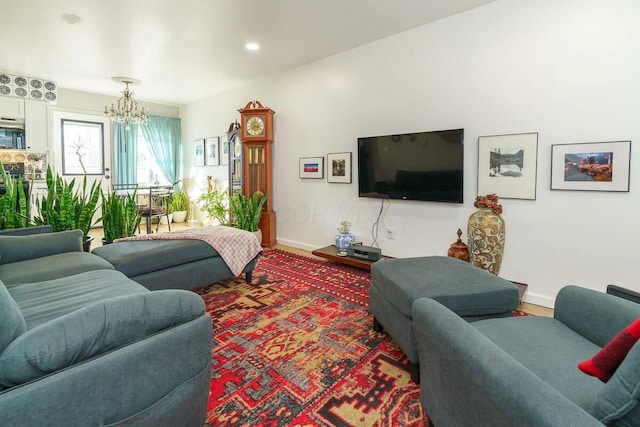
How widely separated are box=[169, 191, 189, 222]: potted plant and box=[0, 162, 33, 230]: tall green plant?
374 centimetres

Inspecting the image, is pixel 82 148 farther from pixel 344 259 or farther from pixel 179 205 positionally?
pixel 344 259

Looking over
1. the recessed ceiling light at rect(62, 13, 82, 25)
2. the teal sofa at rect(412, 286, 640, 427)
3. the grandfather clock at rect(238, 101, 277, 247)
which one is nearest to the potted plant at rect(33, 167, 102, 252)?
the recessed ceiling light at rect(62, 13, 82, 25)

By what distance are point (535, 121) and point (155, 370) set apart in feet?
10.4

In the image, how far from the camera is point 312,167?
455cm

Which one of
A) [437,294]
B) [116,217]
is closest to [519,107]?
[437,294]

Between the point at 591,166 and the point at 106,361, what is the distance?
128 inches

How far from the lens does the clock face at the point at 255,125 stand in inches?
193

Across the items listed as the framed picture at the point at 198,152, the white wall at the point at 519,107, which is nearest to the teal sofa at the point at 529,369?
the white wall at the point at 519,107

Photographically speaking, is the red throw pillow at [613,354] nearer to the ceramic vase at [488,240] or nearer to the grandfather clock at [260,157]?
the ceramic vase at [488,240]

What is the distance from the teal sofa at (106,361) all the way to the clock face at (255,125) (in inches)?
148

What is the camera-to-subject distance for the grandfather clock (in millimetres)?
4898

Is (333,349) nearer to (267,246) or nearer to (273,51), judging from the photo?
(267,246)

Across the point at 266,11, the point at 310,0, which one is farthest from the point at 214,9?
the point at 310,0

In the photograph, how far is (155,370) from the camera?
1.12 m
